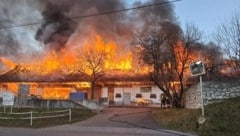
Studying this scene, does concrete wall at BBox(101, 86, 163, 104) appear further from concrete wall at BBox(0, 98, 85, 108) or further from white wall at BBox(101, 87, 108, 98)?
concrete wall at BBox(0, 98, 85, 108)

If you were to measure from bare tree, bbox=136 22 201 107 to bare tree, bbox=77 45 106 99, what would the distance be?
2185cm

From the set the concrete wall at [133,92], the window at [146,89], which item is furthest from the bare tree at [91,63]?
the window at [146,89]

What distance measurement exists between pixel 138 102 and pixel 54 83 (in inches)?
633

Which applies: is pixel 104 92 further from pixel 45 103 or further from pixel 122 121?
pixel 122 121

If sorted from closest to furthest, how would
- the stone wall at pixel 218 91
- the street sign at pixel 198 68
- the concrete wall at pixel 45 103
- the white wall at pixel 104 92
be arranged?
the street sign at pixel 198 68 < the stone wall at pixel 218 91 < the concrete wall at pixel 45 103 < the white wall at pixel 104 92

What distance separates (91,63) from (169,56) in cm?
2602

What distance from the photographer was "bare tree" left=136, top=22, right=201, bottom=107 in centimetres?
4044

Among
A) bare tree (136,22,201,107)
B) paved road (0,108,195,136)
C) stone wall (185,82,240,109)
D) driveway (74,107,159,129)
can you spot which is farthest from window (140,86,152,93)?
paved road (0,108,195,136)

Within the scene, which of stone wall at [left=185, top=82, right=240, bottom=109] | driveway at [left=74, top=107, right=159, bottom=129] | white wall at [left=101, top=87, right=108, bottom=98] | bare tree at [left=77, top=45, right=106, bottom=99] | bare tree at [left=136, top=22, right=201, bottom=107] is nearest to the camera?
driveway at [left=74, top=107, right=159, bottom=129]

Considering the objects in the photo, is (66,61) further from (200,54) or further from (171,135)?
(171,135)

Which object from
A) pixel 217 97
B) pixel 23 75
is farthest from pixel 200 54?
pixel 23 75

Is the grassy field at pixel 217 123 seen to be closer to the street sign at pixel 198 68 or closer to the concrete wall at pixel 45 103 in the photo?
the street sign at pixel 198 68

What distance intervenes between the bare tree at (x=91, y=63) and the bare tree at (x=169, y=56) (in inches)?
860

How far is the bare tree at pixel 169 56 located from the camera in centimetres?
4044
